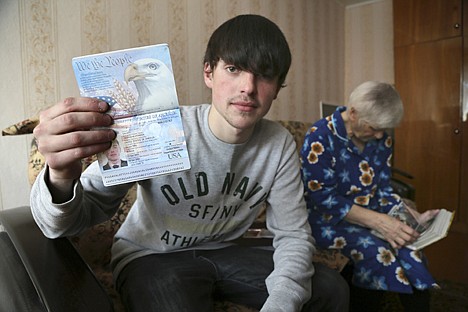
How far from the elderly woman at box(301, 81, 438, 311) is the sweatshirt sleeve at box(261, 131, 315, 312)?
0.36 meters

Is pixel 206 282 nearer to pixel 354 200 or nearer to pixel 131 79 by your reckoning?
pixel 131 79

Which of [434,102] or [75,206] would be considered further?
[434,102]

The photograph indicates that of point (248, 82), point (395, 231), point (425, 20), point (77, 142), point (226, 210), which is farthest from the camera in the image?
point (425, 20)

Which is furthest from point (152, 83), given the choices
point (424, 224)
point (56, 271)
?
point (424, 224)

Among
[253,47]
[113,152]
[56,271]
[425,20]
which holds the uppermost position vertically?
[425,20]

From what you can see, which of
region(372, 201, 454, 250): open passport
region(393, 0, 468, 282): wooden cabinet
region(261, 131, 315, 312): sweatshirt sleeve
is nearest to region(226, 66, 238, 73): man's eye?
region(261, 131, 315, 312): sweatshirt sleeve

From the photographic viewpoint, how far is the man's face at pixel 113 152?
0.60 meters

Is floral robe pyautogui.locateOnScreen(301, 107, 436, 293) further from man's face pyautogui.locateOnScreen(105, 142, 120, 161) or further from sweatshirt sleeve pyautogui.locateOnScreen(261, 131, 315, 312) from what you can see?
man's face pyautogui.locateOnScreen(105, 142, 120, 161)

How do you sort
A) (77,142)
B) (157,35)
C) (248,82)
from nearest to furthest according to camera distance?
(77,142), (248,82), (157,35)

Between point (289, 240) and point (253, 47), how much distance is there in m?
0.50

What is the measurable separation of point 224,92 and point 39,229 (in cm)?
51

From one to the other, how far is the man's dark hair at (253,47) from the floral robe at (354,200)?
1.78 feet

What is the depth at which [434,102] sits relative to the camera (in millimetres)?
2645

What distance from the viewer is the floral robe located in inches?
45.7
